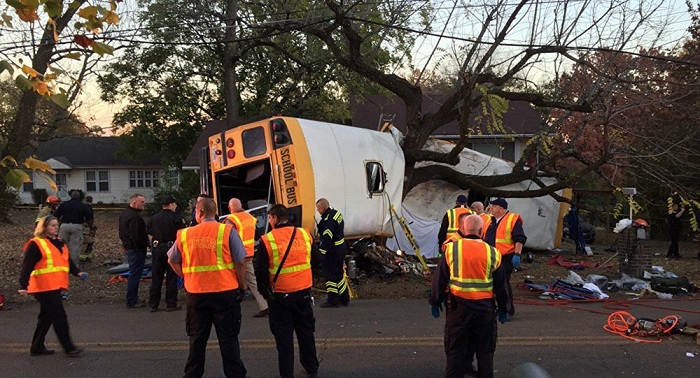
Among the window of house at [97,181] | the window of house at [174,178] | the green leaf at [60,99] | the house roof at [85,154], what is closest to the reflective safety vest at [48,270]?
the green leaf at [60,99]

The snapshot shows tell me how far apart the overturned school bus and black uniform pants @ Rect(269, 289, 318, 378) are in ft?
14.5

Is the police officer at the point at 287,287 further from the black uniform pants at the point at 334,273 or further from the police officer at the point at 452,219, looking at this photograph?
the police officer at the point at 452,219

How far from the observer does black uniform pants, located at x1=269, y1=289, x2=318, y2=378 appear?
5.65 metres

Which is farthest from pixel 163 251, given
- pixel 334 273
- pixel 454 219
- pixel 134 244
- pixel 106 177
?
pixel 106 177

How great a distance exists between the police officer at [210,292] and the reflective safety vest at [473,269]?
198cm

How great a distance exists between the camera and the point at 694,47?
20234 mm

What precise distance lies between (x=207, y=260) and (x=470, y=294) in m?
2.32

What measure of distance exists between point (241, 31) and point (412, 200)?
6.90 metres

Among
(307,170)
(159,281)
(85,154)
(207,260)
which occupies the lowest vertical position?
(159,281)

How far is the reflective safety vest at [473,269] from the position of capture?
17.3 ft

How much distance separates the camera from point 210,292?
545 cm

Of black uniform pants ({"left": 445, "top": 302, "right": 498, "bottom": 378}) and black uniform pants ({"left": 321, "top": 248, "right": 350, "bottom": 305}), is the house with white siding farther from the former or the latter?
black uniform pants ({"left": 445, "top": 302, "right": 498, "bottom": 378})

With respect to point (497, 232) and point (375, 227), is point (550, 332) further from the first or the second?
point (375, 227)

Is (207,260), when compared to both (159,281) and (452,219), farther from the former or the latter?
(452,219)
